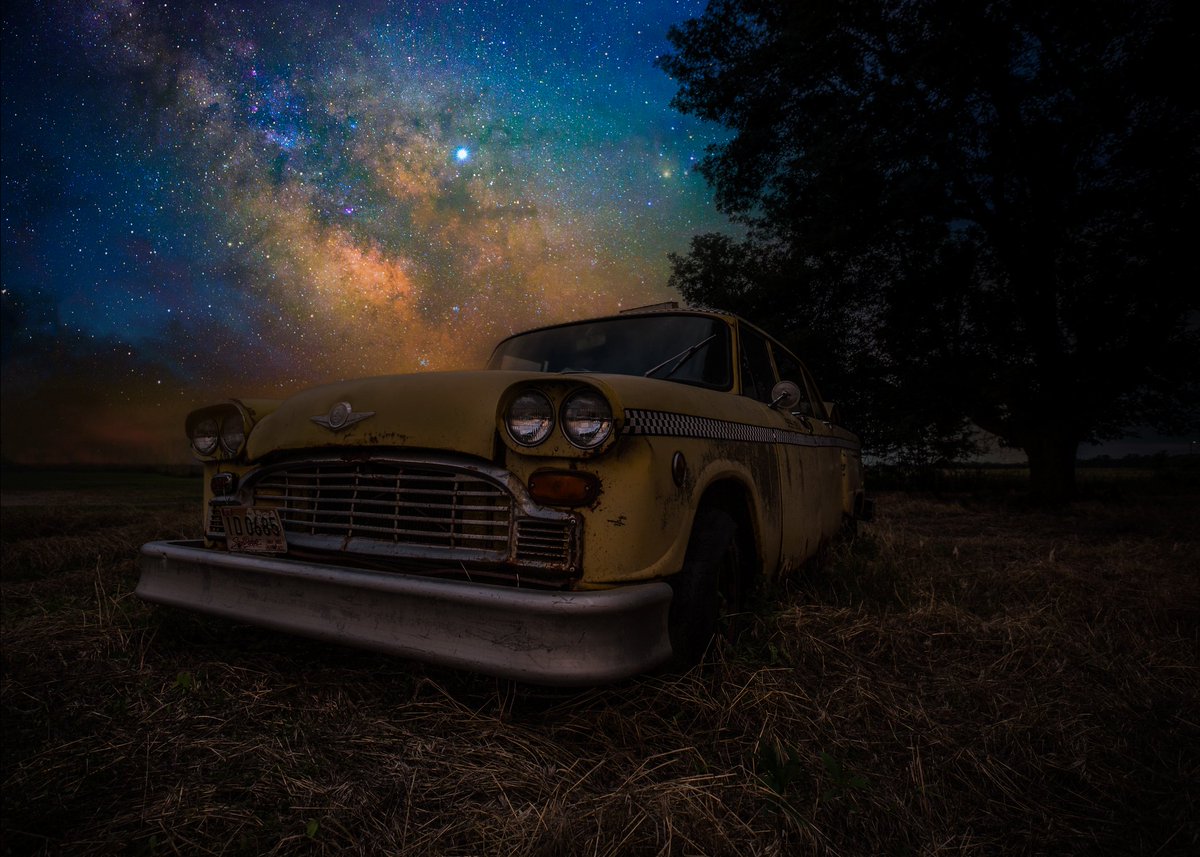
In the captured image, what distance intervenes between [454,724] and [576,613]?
65 cm

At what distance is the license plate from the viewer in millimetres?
2177

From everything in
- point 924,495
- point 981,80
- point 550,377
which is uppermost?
point 981,80

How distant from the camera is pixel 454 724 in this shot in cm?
189

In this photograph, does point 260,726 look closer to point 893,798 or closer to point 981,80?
point 893,798

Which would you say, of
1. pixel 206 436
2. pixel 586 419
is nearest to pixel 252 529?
pixel 206 436

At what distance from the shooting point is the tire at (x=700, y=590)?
205 centimetres

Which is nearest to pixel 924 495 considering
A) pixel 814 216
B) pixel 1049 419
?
pixel 1049 419

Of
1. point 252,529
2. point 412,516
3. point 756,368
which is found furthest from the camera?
point 756,368

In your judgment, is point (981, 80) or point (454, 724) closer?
point (454, 724)

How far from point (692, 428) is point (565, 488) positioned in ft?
1.82

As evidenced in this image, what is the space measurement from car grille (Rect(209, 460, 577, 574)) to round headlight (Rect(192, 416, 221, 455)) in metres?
0.34

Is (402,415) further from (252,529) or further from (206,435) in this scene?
(206,435)

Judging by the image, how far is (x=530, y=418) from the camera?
1.85 m

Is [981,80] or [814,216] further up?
[981,80]
